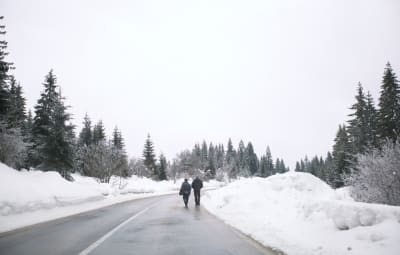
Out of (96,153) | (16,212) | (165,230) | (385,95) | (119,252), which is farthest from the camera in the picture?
(96,153)

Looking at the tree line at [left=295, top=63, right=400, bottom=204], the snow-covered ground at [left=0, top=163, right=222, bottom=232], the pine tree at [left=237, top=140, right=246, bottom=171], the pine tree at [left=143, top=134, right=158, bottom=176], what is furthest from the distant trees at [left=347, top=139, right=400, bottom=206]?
the pine tree at [left=237, top=140, right=246, bottom=171]

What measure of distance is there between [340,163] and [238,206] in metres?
37.9

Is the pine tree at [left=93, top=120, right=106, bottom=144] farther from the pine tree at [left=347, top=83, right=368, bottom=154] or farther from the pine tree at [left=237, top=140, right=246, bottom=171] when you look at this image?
the pine tree at [left=237, top=140, right=246, bottom=171]

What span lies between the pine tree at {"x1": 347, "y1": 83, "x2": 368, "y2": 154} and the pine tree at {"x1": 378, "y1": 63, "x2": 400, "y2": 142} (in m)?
5.54

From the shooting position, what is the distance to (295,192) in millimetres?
21094

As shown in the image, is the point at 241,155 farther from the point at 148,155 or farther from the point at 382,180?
the point at 382,180

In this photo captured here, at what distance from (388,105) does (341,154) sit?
46.4ft

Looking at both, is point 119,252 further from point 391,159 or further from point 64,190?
point 64,190

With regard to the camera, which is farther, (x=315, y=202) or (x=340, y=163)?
(x=340, y=163)

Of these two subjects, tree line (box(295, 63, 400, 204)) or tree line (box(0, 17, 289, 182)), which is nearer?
tree line (box(295, 63, 400, 204))

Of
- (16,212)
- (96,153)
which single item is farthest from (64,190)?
(96,153)

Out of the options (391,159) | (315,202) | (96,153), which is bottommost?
(315,202)

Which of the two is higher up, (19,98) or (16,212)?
(19,98)

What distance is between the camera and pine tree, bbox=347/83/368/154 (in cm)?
4375
